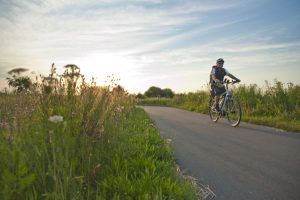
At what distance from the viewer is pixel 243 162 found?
565 cm

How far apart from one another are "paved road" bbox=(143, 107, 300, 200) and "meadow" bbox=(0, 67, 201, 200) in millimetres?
568

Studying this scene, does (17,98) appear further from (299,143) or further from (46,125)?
(299,143)

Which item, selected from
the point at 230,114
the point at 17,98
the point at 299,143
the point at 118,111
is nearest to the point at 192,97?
the point at 230,114

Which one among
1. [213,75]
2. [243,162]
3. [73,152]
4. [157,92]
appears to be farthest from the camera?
[157,92]

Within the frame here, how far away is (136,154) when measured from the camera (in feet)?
16.2

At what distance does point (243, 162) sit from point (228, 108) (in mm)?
6604

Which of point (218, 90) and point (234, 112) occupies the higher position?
point (218, 90)

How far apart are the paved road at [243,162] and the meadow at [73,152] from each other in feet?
1.86

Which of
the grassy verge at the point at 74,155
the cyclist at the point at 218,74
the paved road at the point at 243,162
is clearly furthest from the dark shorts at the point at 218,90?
the grassy verge at the point at 74,155

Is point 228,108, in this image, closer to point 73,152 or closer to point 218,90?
point 218,90

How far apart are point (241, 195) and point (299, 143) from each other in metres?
4.27

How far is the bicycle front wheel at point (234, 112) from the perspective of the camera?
11.2 meters

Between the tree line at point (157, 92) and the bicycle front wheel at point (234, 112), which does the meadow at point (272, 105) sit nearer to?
the bicycle front wheel at point (234, 112)

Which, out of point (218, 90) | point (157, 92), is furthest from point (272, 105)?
point (157, 92)
